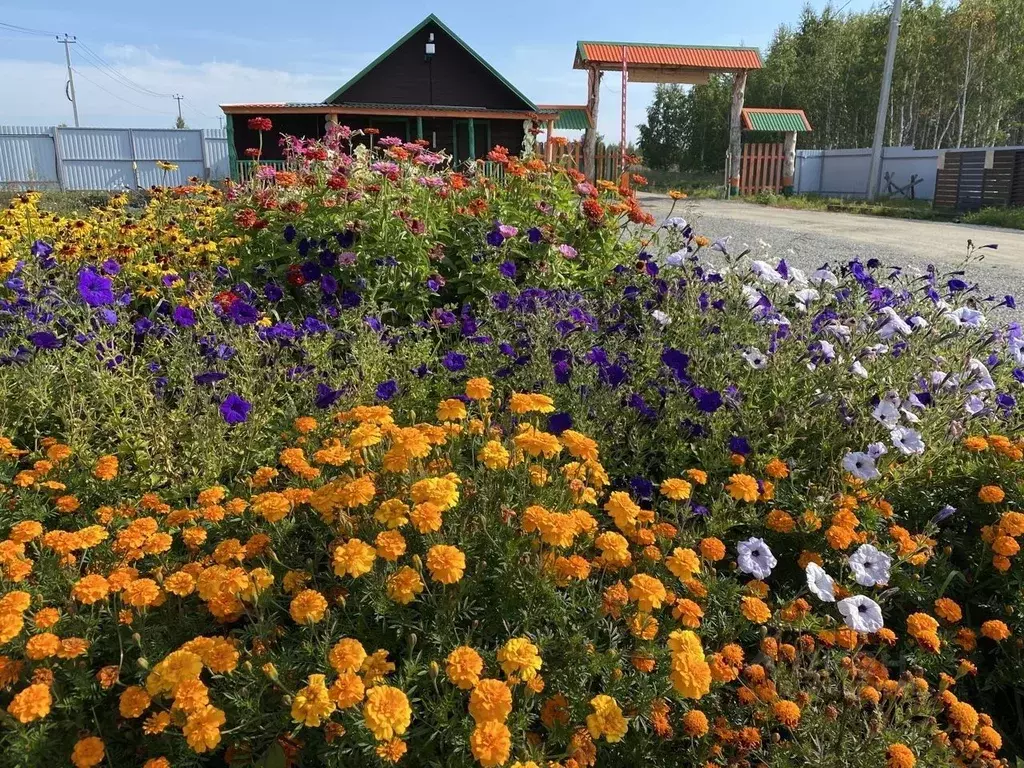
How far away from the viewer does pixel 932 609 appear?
214 cm

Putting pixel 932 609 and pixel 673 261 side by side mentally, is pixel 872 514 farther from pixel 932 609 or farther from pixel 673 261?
pixel 673 261

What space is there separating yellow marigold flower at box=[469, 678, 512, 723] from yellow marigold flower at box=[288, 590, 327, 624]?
42 centimetres

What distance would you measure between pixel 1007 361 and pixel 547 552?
2.73 meters

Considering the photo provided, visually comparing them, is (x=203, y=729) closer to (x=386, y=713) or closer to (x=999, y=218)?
(x=386, y=713)

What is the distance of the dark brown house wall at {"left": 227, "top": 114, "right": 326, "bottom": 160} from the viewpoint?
20.2 meters

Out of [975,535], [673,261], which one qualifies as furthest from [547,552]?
[673,261]

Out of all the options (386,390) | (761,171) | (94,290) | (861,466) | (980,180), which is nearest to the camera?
(861,466)

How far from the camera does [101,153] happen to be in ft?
79.8

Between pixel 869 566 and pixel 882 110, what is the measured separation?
23216 mm

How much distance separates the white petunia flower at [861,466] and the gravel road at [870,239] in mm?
4288

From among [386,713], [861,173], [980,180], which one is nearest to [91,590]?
[386,713]

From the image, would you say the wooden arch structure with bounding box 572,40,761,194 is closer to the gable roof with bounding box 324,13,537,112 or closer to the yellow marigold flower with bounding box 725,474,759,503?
the gable roof with bounding box 324,13,537,112

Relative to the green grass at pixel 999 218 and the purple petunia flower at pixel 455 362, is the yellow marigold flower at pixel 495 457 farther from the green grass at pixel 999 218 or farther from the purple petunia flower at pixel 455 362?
the green grass at pixel 999 218

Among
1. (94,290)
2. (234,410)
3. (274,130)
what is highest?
(274,130)
